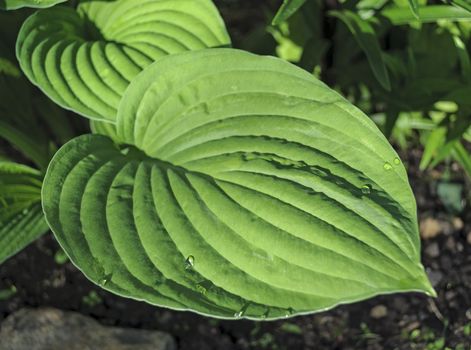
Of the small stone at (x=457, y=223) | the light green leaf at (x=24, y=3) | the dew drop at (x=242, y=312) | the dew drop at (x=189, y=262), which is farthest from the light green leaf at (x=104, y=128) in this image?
the small stone at (x=457, y=223)

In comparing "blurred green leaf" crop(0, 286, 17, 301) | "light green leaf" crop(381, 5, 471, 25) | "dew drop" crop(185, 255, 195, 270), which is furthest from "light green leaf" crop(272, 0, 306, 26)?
"blurred green leaf" crop(0, 286, 17, 301)

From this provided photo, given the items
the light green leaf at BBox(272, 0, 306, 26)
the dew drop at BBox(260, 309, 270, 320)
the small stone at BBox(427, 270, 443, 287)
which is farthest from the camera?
the small stone at BBox(427, 270, 443, 287)

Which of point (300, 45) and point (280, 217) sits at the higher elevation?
point (280, 217)

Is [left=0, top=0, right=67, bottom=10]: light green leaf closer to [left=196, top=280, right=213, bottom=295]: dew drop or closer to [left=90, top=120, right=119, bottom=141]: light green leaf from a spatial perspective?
[left=90, top=120, right=119, bottom=141]: light green leaf

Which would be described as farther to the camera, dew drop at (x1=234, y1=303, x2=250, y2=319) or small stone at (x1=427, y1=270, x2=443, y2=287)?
small stone at (x1=427, y1=270, x2=443, y2=287)

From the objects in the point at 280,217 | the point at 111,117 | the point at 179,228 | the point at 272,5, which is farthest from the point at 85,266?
the point at 272,5

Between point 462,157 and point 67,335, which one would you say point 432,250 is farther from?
point 67,335

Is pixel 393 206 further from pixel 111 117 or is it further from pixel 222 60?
pixel 111 117
